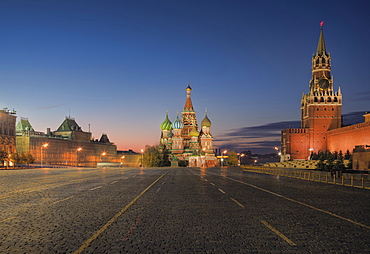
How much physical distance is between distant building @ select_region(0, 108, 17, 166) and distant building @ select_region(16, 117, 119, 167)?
7.43 meters

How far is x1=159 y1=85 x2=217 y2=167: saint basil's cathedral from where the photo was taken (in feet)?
364

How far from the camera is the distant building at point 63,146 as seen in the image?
97.5 metres

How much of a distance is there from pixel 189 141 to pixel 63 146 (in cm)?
4225

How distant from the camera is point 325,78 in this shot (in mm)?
105625

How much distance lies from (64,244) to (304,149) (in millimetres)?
103840

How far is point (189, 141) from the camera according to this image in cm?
12156

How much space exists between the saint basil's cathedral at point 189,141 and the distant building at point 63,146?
24180 mm

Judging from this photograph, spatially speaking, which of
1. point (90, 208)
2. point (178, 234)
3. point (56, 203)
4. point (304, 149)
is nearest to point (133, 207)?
point (90, 208)

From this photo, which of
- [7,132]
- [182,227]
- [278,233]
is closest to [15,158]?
[7,132]

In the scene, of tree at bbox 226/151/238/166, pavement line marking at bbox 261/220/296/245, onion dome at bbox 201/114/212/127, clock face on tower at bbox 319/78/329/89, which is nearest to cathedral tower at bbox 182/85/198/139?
onion dome at bbox 201/114/212/127

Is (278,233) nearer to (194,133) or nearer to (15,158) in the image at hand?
(15,158)

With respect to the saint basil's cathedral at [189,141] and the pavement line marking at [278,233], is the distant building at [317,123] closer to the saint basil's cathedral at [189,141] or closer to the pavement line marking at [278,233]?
the saint basil's cathedral at [189,141]

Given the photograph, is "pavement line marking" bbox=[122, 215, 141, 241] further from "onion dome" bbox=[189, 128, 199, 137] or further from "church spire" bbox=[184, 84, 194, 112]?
"church spire" bbox=[184, 84, 194, 112]

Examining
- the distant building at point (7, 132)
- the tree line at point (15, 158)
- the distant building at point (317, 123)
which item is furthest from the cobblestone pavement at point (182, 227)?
the distant building at point (317, 123)
